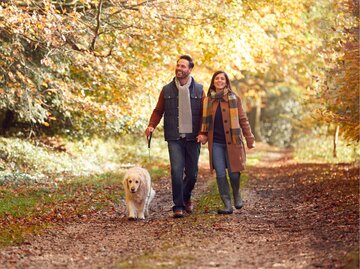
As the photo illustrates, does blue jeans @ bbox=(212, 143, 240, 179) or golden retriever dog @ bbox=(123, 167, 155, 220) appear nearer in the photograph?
golden retriever dog @ bbox=(123, 167, 155, 220)

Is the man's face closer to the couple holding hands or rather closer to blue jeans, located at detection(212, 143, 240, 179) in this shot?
the couple holding hands

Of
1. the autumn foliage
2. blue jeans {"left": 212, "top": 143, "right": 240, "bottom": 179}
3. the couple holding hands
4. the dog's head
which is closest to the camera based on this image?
the dog's head

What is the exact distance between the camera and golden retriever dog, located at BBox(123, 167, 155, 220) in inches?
385

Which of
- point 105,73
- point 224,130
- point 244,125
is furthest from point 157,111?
point 105,73

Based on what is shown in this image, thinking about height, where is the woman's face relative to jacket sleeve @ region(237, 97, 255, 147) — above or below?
above

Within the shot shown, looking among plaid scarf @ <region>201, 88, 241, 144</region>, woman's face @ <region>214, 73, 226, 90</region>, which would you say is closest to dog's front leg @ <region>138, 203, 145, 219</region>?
plaid scarf @ <region>201, 88, 241, 144</region>

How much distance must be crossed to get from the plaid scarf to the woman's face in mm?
91

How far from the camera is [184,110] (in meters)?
10.1

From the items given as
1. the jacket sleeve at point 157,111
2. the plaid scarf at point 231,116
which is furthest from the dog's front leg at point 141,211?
the plaid scarf at point 231,116

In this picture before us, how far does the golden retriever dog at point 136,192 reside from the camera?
979 centimetres

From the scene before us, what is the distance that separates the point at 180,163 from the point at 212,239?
89.2 inches

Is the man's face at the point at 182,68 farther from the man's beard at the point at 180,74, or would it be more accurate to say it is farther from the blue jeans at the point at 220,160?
the blue jeans at the point at 220,160

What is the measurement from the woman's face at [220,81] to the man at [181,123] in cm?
31

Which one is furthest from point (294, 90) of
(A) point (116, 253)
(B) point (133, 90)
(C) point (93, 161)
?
(A) point (116, 253)
